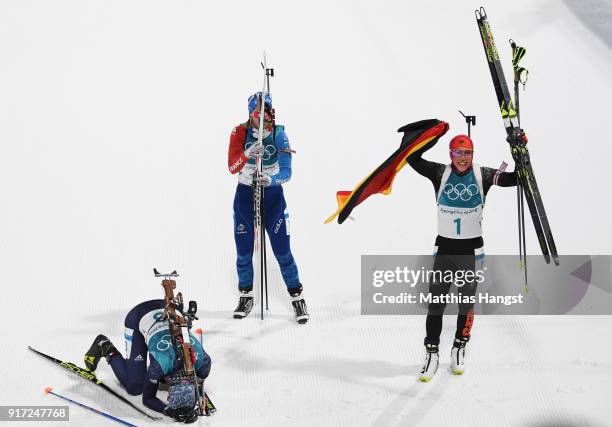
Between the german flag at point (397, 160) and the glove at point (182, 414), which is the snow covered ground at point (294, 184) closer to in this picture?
the glove at point (182, 414)

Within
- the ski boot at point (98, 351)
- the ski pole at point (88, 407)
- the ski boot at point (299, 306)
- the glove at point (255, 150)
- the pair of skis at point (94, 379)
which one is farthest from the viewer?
the ski boot at point (299, 306)

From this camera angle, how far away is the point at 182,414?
605 centimetres

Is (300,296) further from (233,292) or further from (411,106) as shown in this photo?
(411,106)

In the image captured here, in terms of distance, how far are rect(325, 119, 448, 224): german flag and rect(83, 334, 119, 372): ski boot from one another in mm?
1970

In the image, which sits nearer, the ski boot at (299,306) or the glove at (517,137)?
the glove at (517,137)

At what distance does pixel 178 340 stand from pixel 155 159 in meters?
5.78

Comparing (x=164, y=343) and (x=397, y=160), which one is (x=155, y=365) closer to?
(x=164, y=343)

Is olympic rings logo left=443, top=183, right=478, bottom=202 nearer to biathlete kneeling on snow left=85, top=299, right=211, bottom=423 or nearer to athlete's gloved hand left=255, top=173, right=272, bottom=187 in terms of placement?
athlete's gloved hand left=255, top=173, right=272, bottom=187

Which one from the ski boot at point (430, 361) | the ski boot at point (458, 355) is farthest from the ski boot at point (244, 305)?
the ski boot at point (458, 355)

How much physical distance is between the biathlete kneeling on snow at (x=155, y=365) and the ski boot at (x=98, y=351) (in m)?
0.07

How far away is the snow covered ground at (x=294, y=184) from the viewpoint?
6781mm

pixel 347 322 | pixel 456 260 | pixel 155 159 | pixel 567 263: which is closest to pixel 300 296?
pixel 347 322

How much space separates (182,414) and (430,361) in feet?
6.75

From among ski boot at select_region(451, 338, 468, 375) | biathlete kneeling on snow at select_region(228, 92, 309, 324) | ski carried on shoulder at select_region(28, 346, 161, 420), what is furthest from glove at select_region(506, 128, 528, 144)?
ski carried on shoulder at select_region(28, 346, 161, 420)
